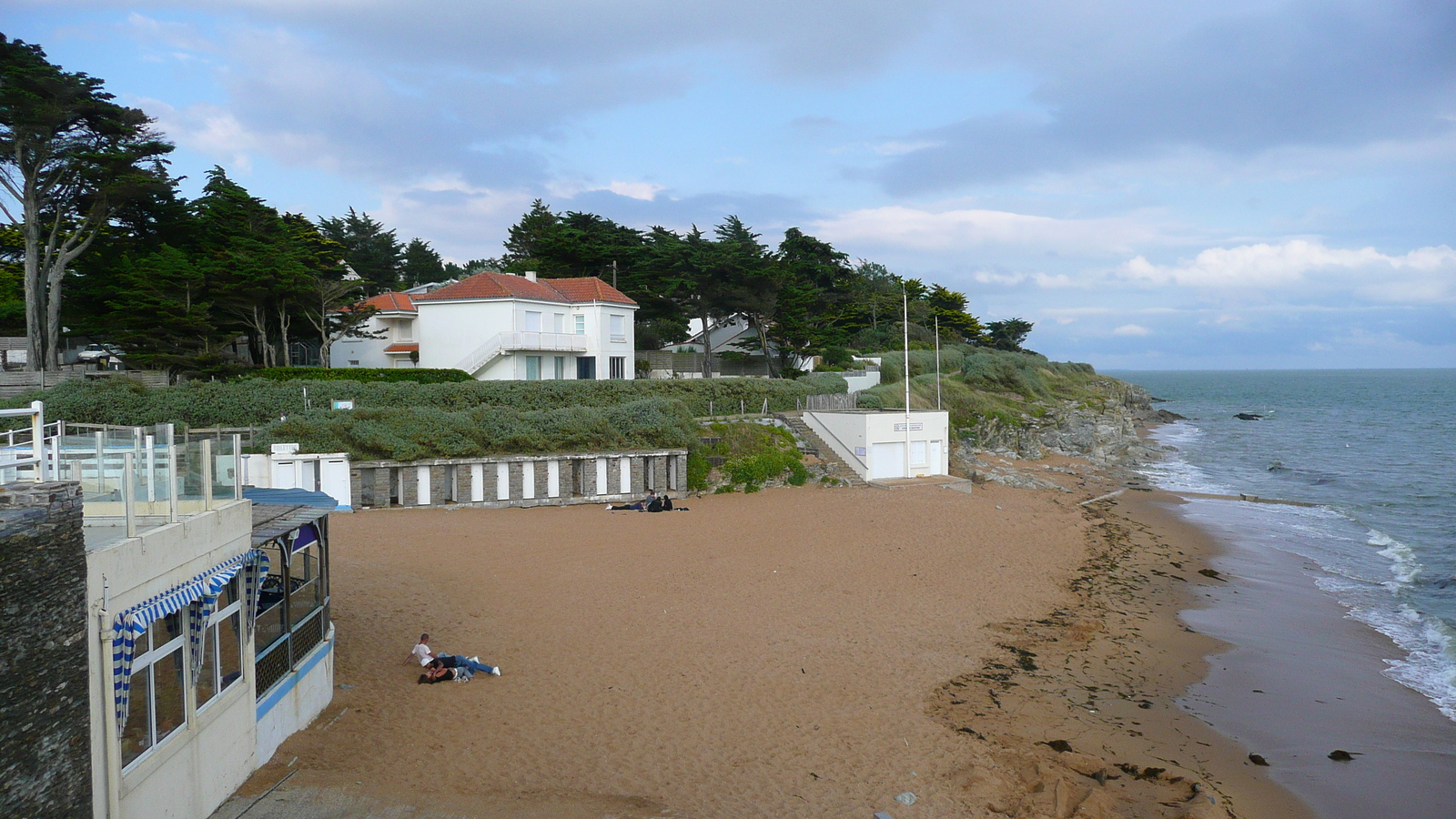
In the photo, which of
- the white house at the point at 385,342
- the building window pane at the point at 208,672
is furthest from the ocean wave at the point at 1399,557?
the white house at the point at 385,342

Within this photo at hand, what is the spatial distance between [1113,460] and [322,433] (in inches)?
1427

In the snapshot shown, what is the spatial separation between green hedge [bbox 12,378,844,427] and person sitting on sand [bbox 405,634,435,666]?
14.4 meters

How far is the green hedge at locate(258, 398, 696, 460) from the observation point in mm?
23438

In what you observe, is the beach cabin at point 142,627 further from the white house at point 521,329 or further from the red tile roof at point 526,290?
the red tile roof at point 526,290

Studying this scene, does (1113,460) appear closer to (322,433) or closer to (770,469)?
(770,469)

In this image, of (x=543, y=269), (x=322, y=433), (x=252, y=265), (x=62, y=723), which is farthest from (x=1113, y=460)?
(x=62, y=723)

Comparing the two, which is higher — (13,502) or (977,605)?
(13,502)

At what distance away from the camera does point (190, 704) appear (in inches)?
289

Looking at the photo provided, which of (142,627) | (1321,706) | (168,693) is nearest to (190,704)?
(168,693)

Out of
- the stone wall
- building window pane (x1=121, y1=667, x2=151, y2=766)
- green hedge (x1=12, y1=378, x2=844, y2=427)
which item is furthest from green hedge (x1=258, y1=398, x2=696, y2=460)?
the stone wall

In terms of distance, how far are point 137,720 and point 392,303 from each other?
36631mm

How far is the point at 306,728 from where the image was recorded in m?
9.98

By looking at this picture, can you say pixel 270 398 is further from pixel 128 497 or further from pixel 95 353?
pixel 128 497

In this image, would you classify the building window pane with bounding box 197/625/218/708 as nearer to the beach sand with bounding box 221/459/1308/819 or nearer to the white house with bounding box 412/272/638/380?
the beach sand with bounding box 221/459/1308/819
